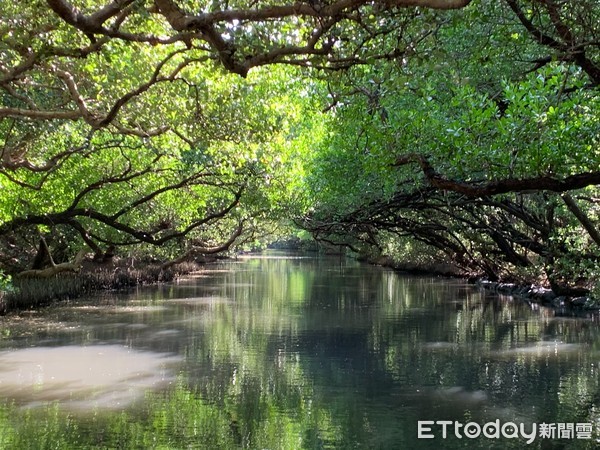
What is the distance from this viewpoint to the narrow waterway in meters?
6.49

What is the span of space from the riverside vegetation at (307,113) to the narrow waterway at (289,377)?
257 centimetres

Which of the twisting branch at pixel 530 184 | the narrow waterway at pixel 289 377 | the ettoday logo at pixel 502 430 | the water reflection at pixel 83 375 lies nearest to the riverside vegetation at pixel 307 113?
the twisting branch at pixel 530 184

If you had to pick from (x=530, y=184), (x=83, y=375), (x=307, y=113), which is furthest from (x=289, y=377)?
(x=307, y=113)

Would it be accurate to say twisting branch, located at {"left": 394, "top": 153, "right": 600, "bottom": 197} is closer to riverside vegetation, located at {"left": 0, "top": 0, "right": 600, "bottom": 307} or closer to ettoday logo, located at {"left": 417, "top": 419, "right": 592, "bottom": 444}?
riverside vegetation, located at {"left": 0, "top": 0, "right": 600, "bottom": 307}

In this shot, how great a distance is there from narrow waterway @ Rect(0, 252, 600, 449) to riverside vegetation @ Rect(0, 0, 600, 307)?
2.57 metres

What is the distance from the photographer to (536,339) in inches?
490

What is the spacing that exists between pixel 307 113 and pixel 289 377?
7.44 m

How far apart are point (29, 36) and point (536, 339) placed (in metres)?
11.2

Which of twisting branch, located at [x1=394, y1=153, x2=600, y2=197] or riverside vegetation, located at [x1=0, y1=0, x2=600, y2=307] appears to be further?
twisting branch, located at [x1=394, y1=153, x2=600, y2=197]

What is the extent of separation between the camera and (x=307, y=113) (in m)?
14.2

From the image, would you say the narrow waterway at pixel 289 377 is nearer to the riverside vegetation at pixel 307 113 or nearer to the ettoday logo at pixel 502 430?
the ettoday logo at pixel 502 430

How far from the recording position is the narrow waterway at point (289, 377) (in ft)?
21.3

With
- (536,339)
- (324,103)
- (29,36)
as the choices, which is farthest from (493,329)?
(29,36)

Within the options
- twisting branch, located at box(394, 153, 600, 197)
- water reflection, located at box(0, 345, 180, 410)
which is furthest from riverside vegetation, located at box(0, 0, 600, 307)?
water reflection, located at box(0, 345, 180, 410)
